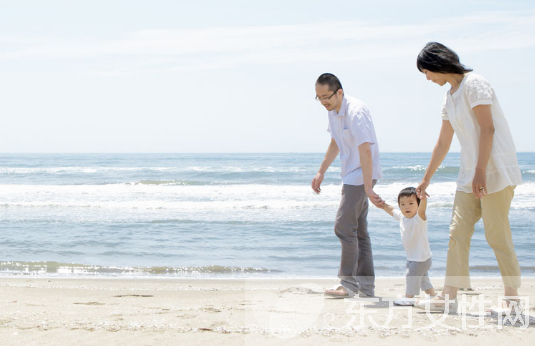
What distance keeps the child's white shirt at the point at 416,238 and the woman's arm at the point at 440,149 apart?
547 millimetres

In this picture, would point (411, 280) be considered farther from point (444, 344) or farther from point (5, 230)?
point (5, 230)

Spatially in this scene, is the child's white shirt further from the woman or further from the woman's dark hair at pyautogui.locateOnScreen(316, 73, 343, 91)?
the woman's dark hair at pyautogui.locateOnScreen(316, 73, 343, 91)

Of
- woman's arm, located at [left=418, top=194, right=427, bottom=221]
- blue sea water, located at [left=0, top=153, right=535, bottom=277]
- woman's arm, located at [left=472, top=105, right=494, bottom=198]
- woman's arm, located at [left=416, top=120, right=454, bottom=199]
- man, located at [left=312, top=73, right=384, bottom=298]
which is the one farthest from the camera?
blue sea water, located at [left=0, top=153, right=535, bottom=277]

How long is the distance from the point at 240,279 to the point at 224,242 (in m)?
2.32

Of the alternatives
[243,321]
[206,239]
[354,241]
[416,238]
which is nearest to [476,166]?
[416,238]

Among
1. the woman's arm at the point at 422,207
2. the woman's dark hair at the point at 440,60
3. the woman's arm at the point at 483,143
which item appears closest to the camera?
the woman's arm at the point at 483,143

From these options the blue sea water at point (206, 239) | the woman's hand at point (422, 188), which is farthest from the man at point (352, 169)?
the blue sea water at point (206, 239)

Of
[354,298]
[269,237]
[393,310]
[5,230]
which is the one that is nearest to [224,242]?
[269,237]

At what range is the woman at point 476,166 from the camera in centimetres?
321

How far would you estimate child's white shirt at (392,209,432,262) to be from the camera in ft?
13.5

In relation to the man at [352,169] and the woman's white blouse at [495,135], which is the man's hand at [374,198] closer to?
the man at [352,169]

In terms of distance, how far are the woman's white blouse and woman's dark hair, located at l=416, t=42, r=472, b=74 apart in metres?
0.08

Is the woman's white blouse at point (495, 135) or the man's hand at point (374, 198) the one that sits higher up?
the woman's white blouse at point (495, 135)

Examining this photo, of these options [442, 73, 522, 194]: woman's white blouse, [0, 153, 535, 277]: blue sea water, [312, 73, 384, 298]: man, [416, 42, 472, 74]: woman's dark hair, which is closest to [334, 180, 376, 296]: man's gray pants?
[312, 73, 384, 298]: man
